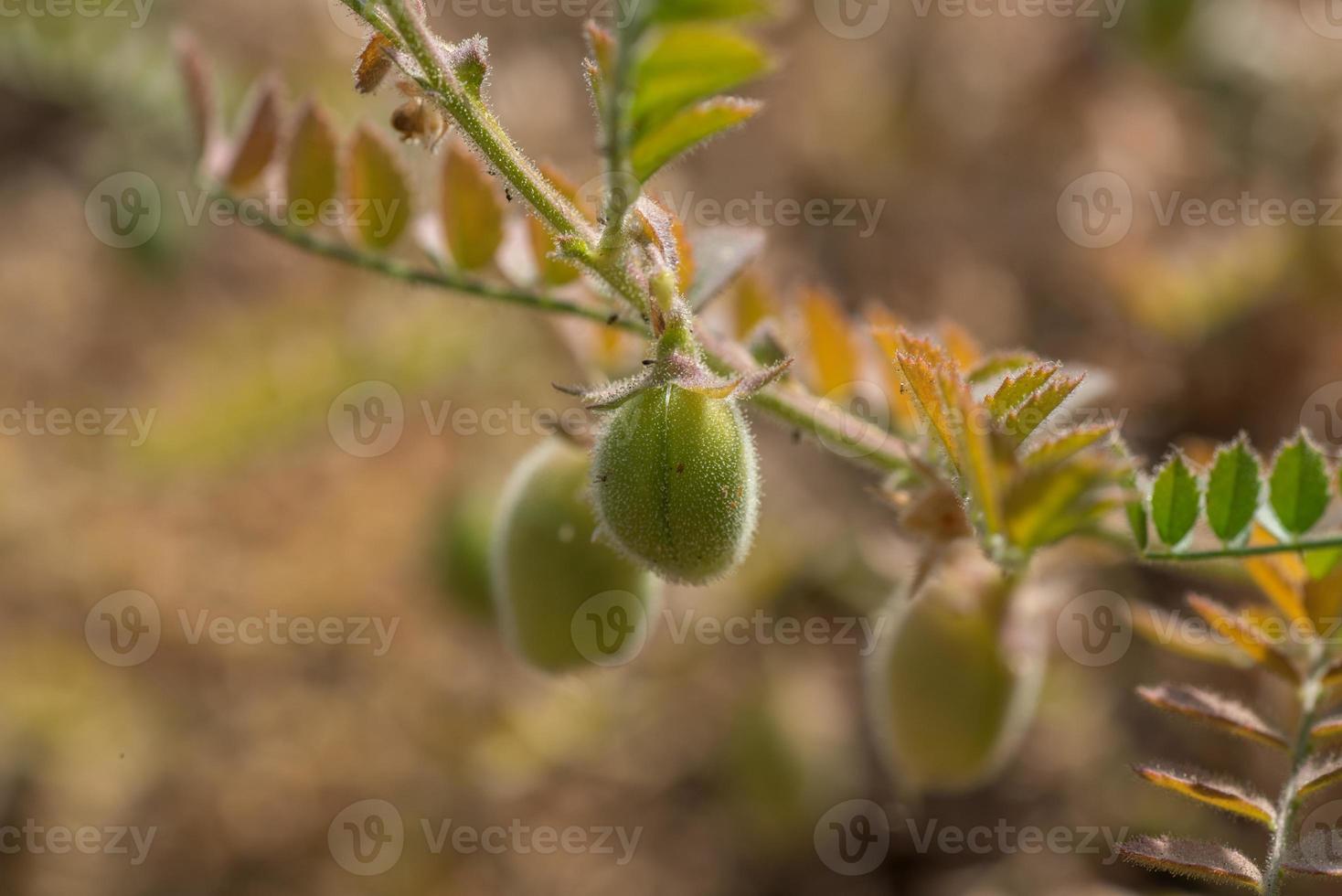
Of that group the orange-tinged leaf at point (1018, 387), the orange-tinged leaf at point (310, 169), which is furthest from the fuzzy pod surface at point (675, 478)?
the orange-tinged leaf at point (310, 169)

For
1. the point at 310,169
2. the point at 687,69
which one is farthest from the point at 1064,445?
the point at 310,169

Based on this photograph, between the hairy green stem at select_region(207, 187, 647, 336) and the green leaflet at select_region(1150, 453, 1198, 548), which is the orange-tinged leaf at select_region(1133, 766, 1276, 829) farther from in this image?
the hairy green stem at select_region(207, 187, 647, 336)

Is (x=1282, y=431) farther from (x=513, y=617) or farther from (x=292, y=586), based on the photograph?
(x=292, y=586)

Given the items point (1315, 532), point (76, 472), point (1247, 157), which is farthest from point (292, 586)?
point (1247, 157)

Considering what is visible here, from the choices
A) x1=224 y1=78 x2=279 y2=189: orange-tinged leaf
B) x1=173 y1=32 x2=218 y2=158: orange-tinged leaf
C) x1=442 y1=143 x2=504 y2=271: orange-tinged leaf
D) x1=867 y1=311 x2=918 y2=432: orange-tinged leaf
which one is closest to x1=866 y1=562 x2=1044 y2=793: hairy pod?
x1=867 y1=311 x2=918 y2=432: orange-tinged leaf

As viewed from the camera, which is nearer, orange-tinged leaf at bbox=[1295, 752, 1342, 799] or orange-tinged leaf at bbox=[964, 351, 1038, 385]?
orange-tinged leaf at bbox=[1295, 752, 1342, 799]
